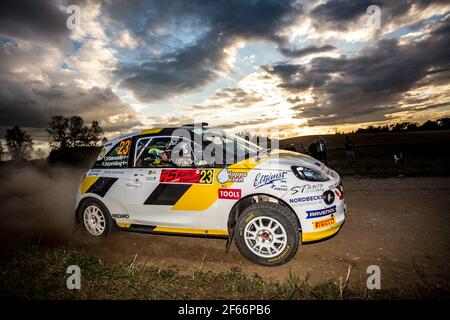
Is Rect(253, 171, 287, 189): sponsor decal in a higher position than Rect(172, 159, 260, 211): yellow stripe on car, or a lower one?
higher

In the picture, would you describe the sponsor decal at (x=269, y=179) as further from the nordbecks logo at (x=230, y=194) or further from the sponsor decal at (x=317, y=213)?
the sponsor decal at (x=317, y=213)

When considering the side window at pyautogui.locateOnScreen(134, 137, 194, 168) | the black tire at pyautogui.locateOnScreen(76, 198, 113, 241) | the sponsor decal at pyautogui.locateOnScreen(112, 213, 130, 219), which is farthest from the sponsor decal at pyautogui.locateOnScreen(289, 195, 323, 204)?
the black tire at pyautogui.locateOnScreen(76, 198, 113, 241)

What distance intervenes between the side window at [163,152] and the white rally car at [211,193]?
17 millimetres

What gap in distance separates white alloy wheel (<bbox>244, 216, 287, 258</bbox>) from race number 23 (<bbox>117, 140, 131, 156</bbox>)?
253cm

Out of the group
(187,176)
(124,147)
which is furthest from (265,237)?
(124,147)

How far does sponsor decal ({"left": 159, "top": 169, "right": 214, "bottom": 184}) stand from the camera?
3.90 metres

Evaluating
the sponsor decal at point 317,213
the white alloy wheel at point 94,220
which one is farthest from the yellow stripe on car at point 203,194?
the white alloy wheel at point 94,220

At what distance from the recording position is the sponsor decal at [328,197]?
141 inches

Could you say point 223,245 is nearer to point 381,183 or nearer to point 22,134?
point 381,183

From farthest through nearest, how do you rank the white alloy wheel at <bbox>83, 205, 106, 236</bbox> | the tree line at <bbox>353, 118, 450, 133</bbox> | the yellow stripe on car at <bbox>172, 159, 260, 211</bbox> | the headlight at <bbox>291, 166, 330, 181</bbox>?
the tree line at <bbox>353, 118, 450, 133</bbox> < the white alloy wheel at <bbox>83, 205, 106, 236</bbox> < the yellow stripe on car at <bbox>172, 159, 260, 211</bbox> < the headlight at <bbox>291, 166, 330, 181</bbox>

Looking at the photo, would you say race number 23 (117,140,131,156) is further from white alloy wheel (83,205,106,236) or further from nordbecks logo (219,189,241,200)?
Result: nordbecks logo (219,189,241,200)
